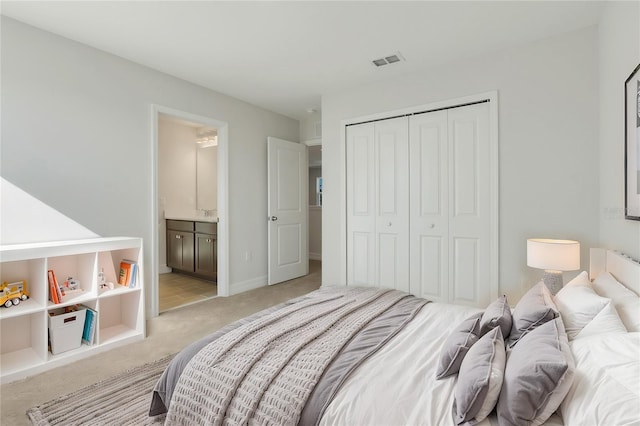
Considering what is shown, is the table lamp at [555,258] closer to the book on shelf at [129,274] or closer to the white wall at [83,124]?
the book on shelf at [129,274]

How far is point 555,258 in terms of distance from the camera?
2.34 metres

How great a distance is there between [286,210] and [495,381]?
13.2 ft

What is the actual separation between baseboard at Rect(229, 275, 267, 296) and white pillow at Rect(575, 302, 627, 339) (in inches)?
144

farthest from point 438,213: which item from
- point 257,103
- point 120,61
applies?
point 120,61

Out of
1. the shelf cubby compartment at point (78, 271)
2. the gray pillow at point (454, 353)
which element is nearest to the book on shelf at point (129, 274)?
the shelf cubby compartment at point (78, 271)

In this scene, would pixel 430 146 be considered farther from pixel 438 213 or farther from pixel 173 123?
pixel 173 123

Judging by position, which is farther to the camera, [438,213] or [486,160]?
[438,213]

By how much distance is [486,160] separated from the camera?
3.07 metres

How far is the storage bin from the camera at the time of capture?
2395 millimetres

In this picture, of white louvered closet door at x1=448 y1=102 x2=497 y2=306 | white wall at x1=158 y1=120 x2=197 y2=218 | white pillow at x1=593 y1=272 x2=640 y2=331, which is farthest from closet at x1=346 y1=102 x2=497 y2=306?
white wall at x1=158 y1=120 x2=197 y2=218

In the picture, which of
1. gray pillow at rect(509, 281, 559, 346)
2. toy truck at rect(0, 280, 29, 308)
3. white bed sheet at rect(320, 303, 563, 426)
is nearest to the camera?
white bed sheet at rect(320, 303, 563, 426)

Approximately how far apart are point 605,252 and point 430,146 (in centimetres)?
174

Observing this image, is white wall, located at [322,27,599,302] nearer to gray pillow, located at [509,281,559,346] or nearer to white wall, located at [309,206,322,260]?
gray pillow, located at [509,281,559,346]

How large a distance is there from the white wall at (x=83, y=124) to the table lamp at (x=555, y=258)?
353cm
